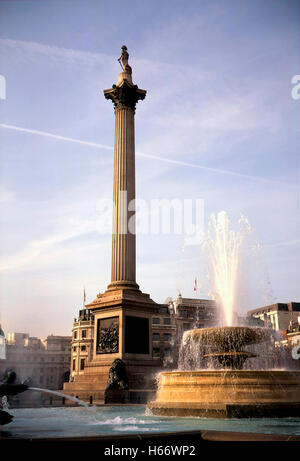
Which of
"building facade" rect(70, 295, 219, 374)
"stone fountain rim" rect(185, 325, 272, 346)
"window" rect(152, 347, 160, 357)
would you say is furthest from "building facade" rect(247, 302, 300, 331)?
"stone fountain rim" rect(185, 325, 272, 346)

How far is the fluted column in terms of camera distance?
33688 millimetres

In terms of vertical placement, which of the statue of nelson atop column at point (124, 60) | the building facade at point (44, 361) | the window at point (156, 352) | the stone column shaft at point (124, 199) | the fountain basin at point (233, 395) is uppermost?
the statue of nelson atop column at point (124, 60)

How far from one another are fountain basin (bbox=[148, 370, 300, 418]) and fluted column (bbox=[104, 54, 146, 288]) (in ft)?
65.9

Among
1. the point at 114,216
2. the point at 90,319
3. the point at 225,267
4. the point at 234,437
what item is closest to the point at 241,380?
the point at 234,437

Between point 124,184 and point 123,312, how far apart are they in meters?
11.0

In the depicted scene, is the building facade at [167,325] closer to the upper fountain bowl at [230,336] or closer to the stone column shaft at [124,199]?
the stone column shaft at [124,199]

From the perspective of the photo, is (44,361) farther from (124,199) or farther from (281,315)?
(124,199)

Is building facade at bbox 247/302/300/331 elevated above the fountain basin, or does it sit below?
above

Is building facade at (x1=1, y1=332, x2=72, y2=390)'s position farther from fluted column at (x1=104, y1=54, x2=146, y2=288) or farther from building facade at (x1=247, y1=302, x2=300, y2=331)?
fluted column at (x1=104, y1=54, x2=146, y2=288)

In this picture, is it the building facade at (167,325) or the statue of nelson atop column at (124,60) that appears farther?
the building facade at (167,325)

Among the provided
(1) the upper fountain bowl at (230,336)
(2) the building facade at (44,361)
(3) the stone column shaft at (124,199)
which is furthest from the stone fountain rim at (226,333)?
(2) the building facade at (44,361)

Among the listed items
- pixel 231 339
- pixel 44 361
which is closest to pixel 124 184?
pixel 231 339

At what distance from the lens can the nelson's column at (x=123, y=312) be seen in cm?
2722

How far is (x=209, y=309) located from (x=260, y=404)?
7123cm
